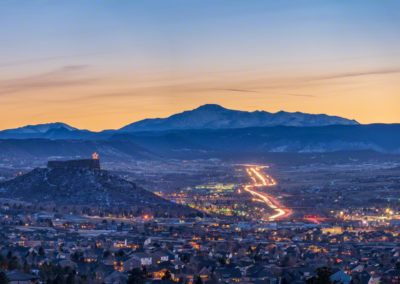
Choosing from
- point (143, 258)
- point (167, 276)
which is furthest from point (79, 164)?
point (167, 276)

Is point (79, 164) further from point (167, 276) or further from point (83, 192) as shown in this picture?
point (167, 276)

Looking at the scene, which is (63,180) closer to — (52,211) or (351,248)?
(52,211)

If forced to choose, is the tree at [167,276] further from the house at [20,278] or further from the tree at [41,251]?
the tree at [41,251]

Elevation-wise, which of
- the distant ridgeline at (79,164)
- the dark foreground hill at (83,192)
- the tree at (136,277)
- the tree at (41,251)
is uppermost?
the distant ridgeline at (79,164)

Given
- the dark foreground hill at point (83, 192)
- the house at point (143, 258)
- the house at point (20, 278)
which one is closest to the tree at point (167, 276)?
the house at point (143, 258)

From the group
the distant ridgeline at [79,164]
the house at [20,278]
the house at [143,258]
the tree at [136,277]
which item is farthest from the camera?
the distant ridgeline at [79,164]

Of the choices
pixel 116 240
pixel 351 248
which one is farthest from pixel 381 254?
pixel 116 240

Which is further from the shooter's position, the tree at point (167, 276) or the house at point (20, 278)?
the tree at point (167, 276)

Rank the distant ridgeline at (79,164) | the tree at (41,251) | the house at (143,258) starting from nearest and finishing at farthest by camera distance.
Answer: the house at (143,258), the tree at (41,251), the distant ridgeline at (79,164)
